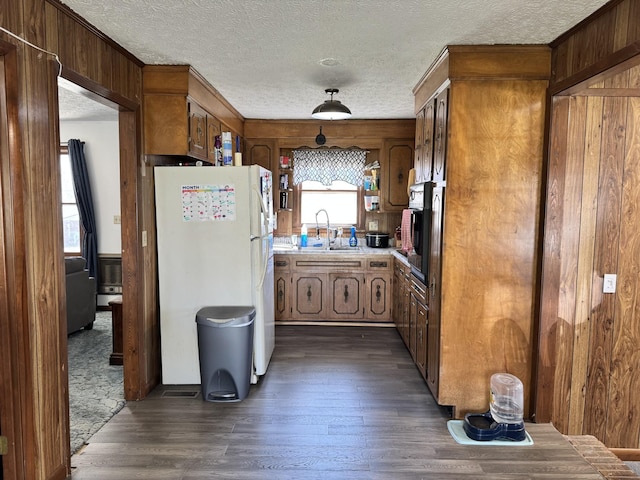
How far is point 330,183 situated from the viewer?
553 centimetres

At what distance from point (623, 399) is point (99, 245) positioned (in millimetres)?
5778

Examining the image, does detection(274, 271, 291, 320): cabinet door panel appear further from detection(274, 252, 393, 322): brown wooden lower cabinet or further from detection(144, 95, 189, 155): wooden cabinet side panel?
detection(144, 95, 189, 155): wooden cabinet side panel

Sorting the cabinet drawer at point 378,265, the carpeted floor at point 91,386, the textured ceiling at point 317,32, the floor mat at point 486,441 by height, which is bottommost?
the carpeted floor at point 91,386

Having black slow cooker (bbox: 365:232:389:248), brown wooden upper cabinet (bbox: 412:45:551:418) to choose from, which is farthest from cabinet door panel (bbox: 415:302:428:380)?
black slow cooker (bbox: 365:232:389:248)

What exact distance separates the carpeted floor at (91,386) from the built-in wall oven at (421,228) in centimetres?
244

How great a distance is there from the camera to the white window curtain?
5496 millimetres

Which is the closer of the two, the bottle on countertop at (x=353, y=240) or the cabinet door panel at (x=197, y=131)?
the cabinet door panel at (x=197, y=131)

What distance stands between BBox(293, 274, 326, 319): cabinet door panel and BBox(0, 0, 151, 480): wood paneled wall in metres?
2.94

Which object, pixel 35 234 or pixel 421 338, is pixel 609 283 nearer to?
pixel 421 338

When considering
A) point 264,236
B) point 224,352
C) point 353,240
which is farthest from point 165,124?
point 353,240

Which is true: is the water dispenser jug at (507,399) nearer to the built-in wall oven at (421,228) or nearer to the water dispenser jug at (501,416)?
the water dispenser jug at (501,416)

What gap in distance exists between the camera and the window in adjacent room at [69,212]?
5707mm

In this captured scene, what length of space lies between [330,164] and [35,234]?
391cm

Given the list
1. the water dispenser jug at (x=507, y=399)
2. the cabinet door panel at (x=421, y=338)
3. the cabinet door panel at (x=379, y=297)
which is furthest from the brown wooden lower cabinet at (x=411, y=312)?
the water dispenser jug at (x=507, y=399)
